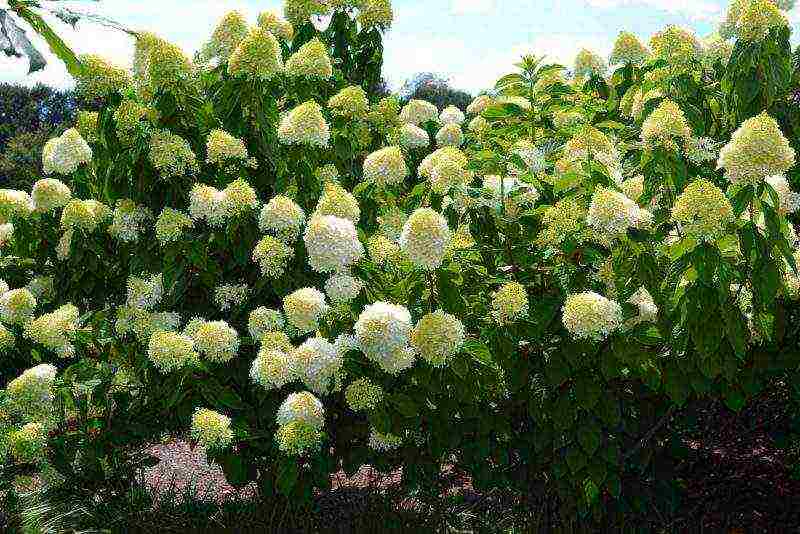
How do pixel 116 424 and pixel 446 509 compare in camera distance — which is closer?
pixel 116 424

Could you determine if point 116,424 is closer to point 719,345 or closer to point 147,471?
point 147,471

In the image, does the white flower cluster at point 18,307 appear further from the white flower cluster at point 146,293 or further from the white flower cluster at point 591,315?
the white flower cluster at point 591,315

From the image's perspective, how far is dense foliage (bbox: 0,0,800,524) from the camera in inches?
108

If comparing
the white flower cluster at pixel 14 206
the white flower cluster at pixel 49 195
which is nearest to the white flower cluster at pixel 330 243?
the white flower cluster at pixel 49 195

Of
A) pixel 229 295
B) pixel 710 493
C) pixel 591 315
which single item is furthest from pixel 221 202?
pixel 710 493

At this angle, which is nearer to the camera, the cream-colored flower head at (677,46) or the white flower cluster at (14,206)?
the cream-colored flower head at (677,46)

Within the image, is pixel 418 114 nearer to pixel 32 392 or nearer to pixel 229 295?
pixel 229 295

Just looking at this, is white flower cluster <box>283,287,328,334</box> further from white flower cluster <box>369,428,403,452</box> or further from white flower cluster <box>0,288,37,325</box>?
white flower cluster <box>0,288,37,325</box>

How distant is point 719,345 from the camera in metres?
2.74

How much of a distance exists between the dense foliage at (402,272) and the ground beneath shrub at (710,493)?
42 centimetres

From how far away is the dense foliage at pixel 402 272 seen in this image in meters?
2.75

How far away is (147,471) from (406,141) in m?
2.83

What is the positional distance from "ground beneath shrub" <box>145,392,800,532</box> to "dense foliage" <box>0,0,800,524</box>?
16.7 inches

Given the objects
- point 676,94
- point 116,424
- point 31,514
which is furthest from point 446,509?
point 676,94
